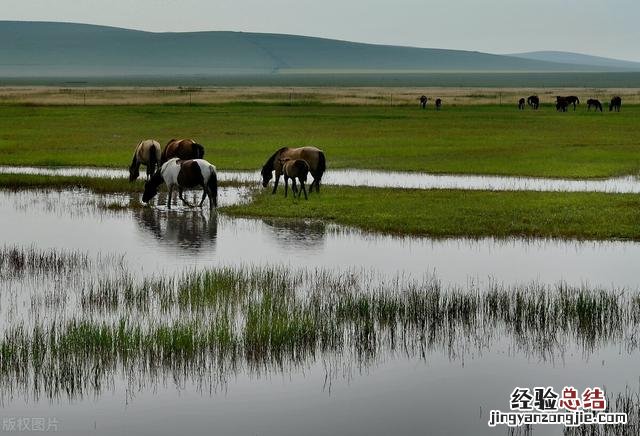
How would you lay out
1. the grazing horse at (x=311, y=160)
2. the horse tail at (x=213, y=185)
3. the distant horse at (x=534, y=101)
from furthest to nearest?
the distant horse at (x=534, y=101) < the grazing horse at (x=311, y=160) < the horse tail at (x=213, y=185)

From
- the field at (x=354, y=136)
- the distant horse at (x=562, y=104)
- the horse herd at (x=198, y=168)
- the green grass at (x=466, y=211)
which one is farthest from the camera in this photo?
the distant horse at (x=562, y=104)

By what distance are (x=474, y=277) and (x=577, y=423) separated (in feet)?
20.9

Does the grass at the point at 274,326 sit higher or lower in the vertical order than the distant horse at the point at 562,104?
lower

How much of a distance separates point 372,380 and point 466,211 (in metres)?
11.8

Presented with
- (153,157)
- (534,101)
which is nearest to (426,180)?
(153,157)

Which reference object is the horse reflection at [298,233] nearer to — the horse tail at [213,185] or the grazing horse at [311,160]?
the horse tail at [213,185]

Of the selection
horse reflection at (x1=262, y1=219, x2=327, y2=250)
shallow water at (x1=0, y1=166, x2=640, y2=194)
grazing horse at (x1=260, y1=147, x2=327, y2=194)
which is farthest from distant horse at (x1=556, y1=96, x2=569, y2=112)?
horse reflection at (x1=262, y1=219, x2=327, y2=250)

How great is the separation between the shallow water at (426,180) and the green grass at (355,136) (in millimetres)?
1210

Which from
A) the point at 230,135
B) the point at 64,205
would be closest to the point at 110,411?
the point at 64,205

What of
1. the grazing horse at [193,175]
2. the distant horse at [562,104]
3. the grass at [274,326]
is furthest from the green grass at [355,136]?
the grass at [274,326]

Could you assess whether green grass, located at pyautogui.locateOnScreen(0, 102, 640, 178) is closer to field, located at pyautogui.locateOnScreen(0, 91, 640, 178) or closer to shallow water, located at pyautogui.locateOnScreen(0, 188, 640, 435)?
field, located at pyautogui.locateOnScreen(0, 91, 640, 178)

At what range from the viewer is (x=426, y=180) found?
29328mm

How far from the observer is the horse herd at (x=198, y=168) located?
2289 centimetres

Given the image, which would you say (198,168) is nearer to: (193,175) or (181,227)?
(193,175)
